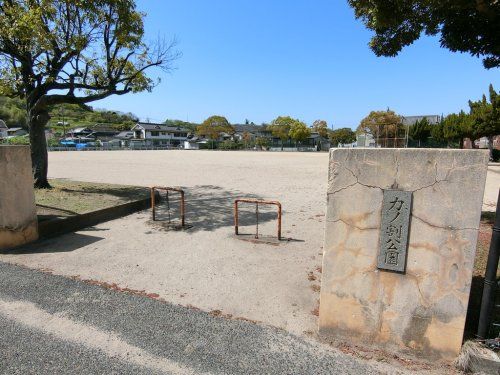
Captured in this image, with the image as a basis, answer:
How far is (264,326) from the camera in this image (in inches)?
124

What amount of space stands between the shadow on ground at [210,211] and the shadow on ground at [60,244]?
1490 mm

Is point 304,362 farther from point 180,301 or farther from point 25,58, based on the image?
point 25,58

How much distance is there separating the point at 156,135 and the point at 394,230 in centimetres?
8966

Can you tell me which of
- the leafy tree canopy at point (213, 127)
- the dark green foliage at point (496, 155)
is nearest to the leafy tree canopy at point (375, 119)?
the dark green foliage at point (496, 155)

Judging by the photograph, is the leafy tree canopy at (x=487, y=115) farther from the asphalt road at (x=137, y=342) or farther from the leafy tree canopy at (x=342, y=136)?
the leafy tree canopy at (x=342, y=136)

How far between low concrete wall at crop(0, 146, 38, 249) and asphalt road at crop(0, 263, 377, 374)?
6.21 feet

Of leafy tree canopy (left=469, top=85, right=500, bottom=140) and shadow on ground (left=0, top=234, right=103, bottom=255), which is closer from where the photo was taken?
shadow on ground (left=0, top=234, right=103, bottom=255)

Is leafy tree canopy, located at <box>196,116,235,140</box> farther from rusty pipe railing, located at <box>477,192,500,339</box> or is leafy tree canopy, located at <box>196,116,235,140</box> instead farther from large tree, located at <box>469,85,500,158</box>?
rusty pipe railing, located at <box>477,192,500,339</box>

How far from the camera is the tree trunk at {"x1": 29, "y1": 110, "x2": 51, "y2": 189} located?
28.8 feet

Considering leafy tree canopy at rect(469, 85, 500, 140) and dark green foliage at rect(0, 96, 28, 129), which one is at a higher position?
dark green foliage at rect(0, 96, 28, 129)

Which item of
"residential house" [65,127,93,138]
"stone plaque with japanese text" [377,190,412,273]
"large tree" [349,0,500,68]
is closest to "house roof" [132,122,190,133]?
"residential house" [65,127,93,138]

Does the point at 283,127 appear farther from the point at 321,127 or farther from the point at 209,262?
the point at 209,262

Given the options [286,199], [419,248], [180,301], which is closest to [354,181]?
[419,248]

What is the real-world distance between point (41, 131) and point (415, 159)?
985 cm
